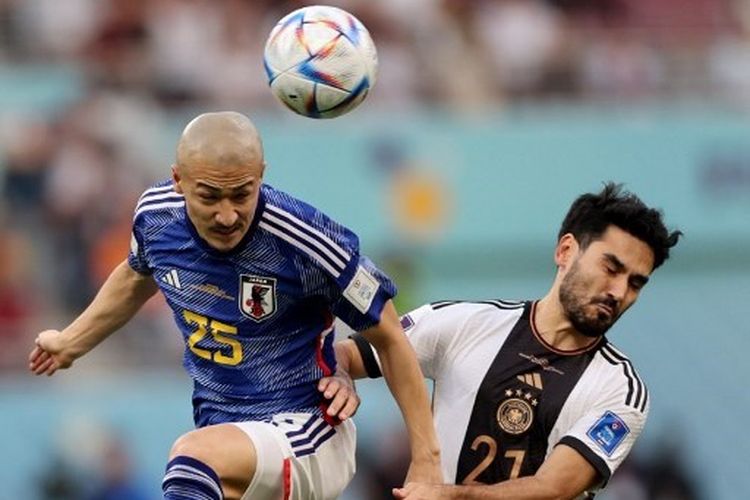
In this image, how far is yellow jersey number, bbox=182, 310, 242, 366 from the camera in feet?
25.1

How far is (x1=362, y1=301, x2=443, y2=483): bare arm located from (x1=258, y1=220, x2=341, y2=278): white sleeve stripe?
0.27 m

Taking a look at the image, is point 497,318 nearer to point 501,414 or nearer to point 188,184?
point 501,414

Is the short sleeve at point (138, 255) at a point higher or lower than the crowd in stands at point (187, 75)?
higher

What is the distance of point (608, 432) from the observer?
26.1 feet

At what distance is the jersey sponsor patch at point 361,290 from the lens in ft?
24.5

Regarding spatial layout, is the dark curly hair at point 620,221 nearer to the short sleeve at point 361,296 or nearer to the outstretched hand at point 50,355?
the short sleeve at point 361,296

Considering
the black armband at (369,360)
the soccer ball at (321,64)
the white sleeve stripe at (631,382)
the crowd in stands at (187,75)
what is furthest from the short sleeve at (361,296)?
the crowd in stands at (187,75)

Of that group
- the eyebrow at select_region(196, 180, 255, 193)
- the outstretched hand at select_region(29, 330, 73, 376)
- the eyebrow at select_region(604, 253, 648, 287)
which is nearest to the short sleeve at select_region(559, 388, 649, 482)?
the eyebrow at select_region(604, 253, 648, 287)

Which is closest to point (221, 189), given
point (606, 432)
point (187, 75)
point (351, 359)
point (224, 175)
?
point (224, 175)

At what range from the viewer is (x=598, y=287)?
7.97 m

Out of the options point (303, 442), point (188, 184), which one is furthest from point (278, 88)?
point (303, 442)

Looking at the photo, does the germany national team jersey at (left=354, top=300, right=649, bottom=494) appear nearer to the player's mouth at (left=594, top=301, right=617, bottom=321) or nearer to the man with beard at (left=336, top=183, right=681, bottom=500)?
the man with beard at (left=336, top=183, right=681, bottom=500)

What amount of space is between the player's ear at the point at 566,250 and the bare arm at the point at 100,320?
1.65 m

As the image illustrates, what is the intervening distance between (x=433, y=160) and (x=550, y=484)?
9.02 m
